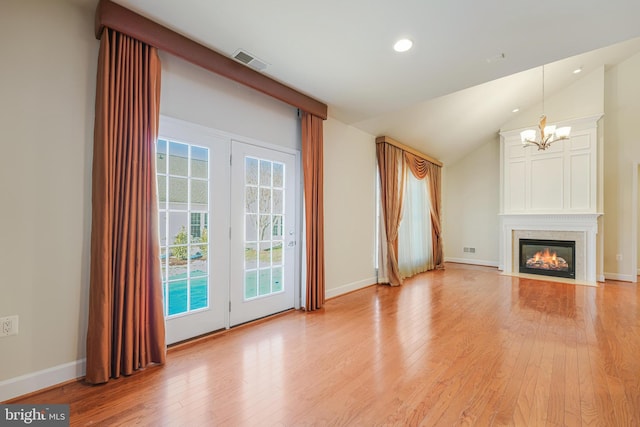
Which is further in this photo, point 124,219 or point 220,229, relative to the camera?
point 220,229

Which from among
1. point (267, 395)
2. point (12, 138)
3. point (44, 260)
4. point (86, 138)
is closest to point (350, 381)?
point (267, 395)

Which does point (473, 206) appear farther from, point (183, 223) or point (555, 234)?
point (183, 223)

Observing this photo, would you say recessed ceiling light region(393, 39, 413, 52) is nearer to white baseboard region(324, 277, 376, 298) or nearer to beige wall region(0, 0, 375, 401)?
beige wall region(0, 0, 375, 401)

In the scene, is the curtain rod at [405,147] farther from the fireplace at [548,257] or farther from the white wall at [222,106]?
the fireplace at [548,257]

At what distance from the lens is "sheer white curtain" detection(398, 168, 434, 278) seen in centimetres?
597

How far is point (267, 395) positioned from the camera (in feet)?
6.33

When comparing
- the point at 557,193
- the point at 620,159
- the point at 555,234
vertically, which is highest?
the point at 620,159

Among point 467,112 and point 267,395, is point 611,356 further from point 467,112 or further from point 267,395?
point 467,112

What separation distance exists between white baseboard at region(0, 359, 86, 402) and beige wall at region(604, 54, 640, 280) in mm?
8640

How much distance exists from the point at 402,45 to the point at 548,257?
5.96 m

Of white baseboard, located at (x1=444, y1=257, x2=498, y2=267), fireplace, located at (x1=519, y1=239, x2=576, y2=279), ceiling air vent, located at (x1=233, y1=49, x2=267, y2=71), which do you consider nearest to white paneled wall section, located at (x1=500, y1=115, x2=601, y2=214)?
fireplace, located at (x1=519, y1=239, x2=576, y2=279)

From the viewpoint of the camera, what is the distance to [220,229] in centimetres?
297

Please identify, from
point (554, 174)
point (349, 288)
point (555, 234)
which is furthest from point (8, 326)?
point (554, 174)

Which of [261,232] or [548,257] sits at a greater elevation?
[261,232]
